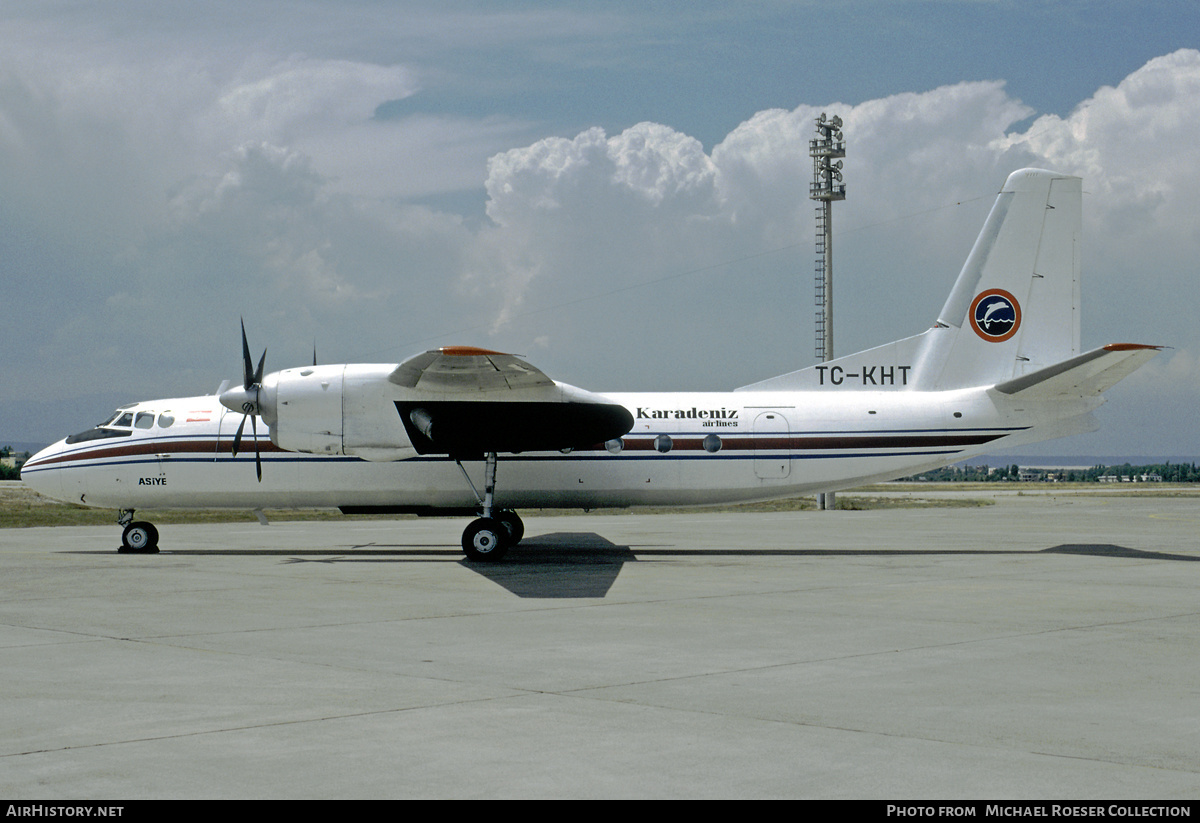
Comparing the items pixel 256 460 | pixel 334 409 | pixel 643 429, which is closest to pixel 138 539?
pixel 256 460

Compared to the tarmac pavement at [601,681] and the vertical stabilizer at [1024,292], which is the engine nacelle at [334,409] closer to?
the tarmac pavement at [601,681]

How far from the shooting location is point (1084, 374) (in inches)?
803

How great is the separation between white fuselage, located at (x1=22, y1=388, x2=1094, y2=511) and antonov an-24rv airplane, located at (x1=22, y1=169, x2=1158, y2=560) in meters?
0.04

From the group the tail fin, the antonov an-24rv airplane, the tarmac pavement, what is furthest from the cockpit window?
the tail fin

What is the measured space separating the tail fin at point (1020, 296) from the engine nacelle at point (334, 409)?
31.1 ft

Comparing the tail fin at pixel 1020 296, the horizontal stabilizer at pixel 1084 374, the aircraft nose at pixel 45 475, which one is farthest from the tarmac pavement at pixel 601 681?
the tail fin at pixel 1020 296

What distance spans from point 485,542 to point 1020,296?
12410 mm

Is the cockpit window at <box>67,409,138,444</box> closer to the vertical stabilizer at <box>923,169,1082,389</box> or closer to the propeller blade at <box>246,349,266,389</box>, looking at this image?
the propeller blade at <box>246,349,266,389</box>

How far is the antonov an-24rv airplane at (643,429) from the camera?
2056cm

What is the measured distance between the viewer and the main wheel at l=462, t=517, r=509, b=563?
20.4 metres

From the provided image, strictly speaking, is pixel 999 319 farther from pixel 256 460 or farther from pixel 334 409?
pixel 256 460

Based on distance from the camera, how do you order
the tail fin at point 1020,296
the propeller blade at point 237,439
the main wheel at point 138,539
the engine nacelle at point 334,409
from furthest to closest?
the tail fin at point 1020,296 < the main wheel at point 138,539 < the propeller blade at point 237,439 < the engine nacelle at point 334,409

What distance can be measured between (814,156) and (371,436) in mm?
34807

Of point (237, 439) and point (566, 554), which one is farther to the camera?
point (566, 554)
